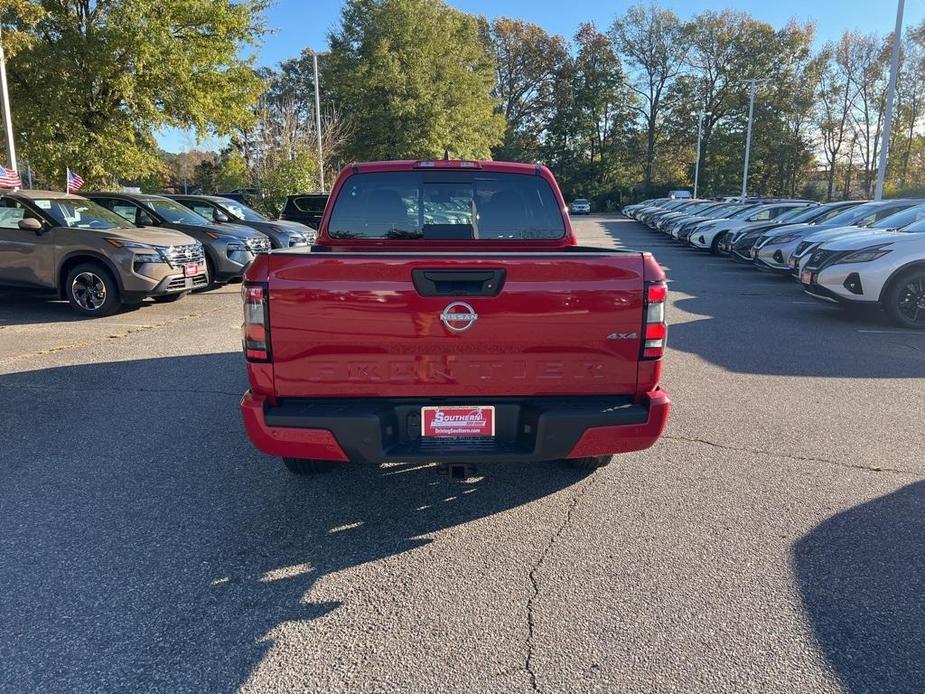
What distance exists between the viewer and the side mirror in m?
9.38

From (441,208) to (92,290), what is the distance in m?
7.20

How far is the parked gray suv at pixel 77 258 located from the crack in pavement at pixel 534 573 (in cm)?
776

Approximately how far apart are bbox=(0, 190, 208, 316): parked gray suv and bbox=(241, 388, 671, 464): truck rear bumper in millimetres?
7297

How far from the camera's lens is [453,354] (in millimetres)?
3170

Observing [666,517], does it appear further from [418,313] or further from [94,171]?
[94,171]

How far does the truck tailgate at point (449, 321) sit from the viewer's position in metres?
3.09

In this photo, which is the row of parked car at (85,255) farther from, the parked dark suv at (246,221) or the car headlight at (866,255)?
the car headlight at (866,255)

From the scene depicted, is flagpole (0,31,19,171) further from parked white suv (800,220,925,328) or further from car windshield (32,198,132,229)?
parked white suv (800,220,925,328)

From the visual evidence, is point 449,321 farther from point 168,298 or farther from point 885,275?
point 168,298

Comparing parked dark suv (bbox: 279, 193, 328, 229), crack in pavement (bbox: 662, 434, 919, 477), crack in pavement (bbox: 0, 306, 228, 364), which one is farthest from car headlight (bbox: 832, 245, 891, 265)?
parked dark suv (bbox: 279, 193, 328, 229)

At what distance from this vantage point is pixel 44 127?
15.4 meters

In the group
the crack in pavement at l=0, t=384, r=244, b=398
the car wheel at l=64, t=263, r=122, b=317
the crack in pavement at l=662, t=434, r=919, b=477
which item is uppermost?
the car wheel at l=64, t=263, r=122, b=317

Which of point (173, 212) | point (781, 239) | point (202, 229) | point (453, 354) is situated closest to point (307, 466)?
point (453, 354)

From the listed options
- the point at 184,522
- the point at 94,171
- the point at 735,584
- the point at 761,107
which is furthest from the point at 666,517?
the point at 761,107
